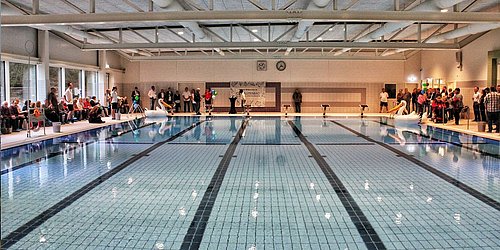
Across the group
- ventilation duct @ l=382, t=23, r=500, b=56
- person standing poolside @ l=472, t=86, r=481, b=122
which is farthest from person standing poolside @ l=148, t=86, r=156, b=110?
person standing poolside @ l=472, t=86, r=481, b=122

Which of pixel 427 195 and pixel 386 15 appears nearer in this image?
pixel 427 195

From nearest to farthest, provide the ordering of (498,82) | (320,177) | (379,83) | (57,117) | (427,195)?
(427,195)
(320,177)
(57,117)
(498,82)
(379,83)

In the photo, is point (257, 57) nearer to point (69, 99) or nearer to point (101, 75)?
point (101, 75)

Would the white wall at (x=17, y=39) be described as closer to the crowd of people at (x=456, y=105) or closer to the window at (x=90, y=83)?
the window at (x=90, y=83)

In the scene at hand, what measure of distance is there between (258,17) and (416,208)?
4.84 m

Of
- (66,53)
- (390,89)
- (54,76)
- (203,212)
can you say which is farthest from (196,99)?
(203,212)

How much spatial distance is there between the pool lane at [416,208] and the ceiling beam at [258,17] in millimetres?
2881

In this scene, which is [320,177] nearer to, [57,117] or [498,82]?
[57,117]

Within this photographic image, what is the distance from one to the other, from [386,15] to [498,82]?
707 cm

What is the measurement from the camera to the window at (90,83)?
16625 millimetres

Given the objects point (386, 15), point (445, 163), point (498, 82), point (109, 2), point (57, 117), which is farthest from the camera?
point (498, 82)

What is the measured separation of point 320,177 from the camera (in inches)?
210

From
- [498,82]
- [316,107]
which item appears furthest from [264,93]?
[498,82]

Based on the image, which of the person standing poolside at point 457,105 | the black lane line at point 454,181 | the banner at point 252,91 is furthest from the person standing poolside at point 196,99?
the black lane line at point 454,181
